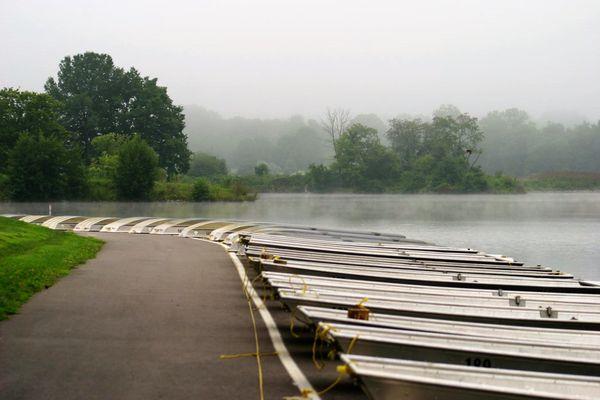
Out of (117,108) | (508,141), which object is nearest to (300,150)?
(508,141)

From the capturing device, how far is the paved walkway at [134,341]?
263 inches

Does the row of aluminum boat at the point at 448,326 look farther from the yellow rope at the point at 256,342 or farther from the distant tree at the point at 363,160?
the distant tree at the point at 363,160

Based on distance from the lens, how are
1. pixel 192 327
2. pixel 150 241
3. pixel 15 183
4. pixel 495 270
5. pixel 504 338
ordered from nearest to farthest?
pixel 504 338 → pixel 192 327 → pixel 495 270 → pixel 150 241 → pixel 15 183

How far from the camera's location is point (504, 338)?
7484mm

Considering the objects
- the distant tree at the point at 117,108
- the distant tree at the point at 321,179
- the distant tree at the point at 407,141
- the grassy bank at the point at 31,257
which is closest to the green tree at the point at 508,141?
the distant tree at the point at 407,141

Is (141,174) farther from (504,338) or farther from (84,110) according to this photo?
(504,338)

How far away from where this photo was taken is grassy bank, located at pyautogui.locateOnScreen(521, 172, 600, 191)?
113 meters

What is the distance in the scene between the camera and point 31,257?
14820 millimetres

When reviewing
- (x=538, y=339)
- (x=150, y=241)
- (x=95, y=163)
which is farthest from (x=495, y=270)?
(x=95, y=163)

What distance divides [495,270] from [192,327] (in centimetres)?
799

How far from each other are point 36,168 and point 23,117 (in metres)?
8.70

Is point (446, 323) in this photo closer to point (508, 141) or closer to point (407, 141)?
point (407, 141)

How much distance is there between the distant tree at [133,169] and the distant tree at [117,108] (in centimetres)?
1527

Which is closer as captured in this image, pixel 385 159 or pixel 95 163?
pixel 95 163
